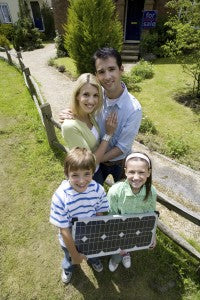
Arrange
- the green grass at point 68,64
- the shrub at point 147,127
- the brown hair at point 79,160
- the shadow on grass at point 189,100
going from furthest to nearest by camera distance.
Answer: the green grass at point 68,64 → the shadow on grass at point 189,100 → the shrub at point 147,127 → the brown hair at point 79,160

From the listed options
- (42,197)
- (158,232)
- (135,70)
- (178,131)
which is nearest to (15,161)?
(42,197)

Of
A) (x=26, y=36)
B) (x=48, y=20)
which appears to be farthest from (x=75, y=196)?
(x=48, y=20)

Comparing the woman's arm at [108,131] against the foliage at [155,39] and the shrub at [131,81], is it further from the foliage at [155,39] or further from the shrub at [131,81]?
the foliage at [155,39]

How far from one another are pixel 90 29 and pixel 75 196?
35.8 ft

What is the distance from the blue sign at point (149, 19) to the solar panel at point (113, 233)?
15.9 metres

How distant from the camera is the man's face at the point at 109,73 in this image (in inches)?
122

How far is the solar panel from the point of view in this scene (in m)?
3.01

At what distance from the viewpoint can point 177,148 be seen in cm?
715

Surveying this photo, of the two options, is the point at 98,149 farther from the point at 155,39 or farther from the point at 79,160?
the point at 155,39

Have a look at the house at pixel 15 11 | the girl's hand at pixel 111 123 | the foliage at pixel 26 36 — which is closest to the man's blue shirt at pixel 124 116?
the girl's hand at pixel 111 123

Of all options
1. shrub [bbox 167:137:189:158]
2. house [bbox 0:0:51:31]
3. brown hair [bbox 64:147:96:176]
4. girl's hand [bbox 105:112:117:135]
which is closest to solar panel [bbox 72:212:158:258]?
brown hair [bbox 64:147:96:176]

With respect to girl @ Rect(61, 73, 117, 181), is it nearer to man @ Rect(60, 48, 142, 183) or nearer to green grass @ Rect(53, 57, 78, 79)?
man @ Rect(60, 48, 142, 183)

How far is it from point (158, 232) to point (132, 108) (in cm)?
262

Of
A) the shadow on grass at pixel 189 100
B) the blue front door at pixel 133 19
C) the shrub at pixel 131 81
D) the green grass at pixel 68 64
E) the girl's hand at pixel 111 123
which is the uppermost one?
the girl's hand at pixel 111 123
